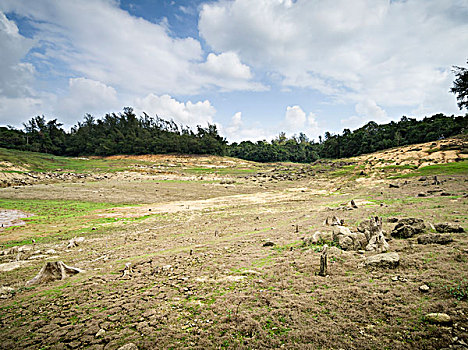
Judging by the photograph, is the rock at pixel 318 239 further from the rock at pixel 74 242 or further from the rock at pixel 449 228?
the rock at pixel 74 242

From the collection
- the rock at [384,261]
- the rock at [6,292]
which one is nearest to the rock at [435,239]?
the rock at [384,261]

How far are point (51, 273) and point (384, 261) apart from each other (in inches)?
435

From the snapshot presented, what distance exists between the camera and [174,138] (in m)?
88.4

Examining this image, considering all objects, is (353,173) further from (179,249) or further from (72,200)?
(72,200)

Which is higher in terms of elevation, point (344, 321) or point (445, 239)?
point (445, 239)

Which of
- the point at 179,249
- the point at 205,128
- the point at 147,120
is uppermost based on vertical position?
the point at 147,120

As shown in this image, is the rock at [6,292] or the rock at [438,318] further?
the rock at [6,292]

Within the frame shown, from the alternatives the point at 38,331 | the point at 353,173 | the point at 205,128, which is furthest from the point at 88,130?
the point at 38,331

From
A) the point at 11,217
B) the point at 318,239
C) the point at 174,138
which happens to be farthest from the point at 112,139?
the point at 318,239

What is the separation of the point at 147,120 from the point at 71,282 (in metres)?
109

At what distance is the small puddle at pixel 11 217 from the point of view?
1669cm

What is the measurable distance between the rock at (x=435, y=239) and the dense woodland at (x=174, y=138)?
56.8 meters

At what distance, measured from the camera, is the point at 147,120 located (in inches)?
4144

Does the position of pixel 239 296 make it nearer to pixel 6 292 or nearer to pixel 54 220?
pixel 6 292
